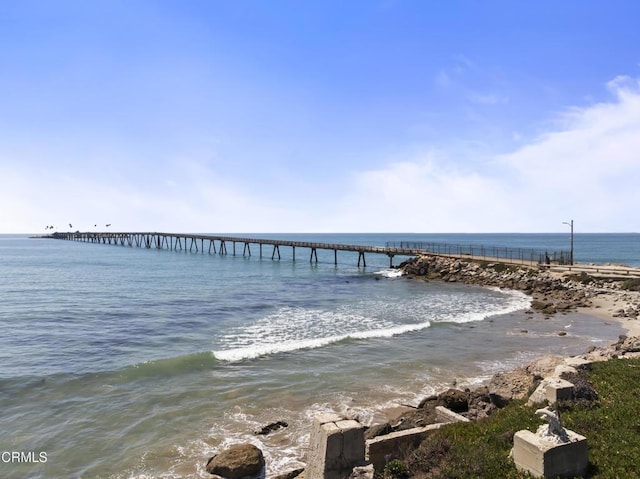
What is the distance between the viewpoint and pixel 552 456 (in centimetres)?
670

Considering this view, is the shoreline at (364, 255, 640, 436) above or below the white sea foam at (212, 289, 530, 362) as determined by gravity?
above

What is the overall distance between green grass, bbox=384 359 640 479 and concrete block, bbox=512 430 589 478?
210mm

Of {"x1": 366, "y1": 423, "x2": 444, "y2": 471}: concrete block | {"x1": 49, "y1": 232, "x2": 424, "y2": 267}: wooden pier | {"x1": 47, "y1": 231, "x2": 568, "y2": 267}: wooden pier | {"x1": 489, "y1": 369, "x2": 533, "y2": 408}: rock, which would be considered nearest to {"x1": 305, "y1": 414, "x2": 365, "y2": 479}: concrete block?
{"x1": 366, "y1": 423, "x2": 444, "y2": 471}: concrete block

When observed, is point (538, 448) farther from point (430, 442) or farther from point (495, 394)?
point (495, 394)

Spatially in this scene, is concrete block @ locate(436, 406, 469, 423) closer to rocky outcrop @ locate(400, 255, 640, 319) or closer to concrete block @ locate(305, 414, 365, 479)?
concrete block @ locate(305, 414, 365, 479)

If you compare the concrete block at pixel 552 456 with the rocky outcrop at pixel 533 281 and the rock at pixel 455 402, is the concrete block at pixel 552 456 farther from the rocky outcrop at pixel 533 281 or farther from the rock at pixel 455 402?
the rocky outcrop at pixel 533 281

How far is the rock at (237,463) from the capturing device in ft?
33.4

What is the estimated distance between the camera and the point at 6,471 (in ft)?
35.1

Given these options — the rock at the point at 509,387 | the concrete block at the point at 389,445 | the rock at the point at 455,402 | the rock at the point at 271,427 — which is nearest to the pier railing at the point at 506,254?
the rock at the point at 509,387

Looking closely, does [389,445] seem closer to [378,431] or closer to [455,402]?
[378,431]

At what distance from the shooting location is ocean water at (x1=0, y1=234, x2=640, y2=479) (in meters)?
11.9

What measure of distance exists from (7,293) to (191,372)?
3268cm

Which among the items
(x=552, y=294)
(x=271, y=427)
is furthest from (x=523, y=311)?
(x=271, y=427)

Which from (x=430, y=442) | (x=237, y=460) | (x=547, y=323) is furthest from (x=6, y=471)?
(x=547, y=323)
